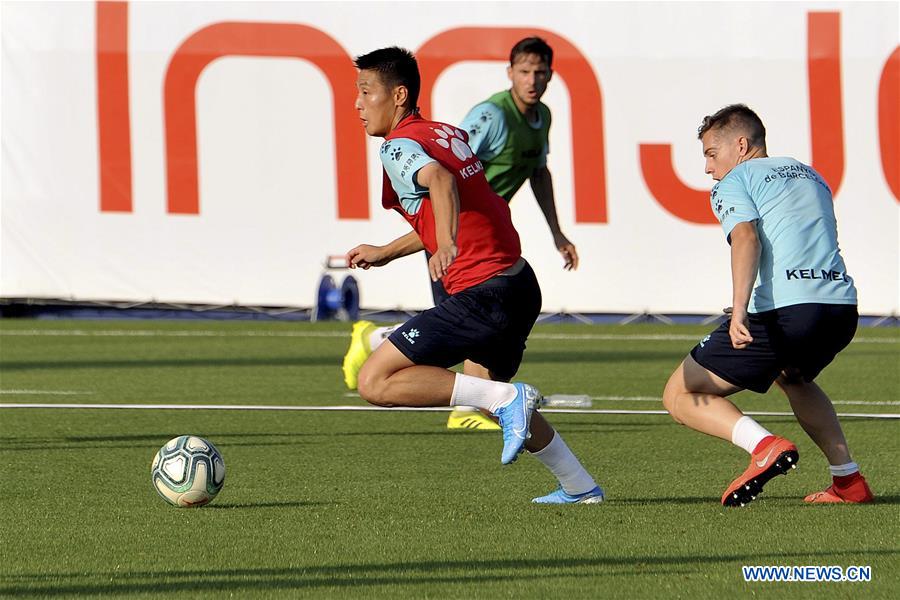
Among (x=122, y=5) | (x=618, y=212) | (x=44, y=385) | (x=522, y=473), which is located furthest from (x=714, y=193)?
(x=122, y=5)

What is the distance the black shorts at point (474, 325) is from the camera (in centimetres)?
654

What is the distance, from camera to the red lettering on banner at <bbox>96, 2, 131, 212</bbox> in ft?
68.7

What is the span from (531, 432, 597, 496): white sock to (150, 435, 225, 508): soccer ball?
1330mm

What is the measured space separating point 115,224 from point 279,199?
6.99 ft

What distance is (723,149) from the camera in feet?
22.2

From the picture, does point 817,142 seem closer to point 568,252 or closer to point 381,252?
point 568,252

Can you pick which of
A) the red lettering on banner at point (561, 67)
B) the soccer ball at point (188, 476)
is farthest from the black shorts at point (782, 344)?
the red lettering on banner at point (561, 67)

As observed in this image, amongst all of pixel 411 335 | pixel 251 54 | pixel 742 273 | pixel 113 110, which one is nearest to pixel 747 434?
pixel 742 273

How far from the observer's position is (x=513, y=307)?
6574 mm

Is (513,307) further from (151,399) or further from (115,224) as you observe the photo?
(115,224)

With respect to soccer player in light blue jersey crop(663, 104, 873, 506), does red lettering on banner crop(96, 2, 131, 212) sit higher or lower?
higher

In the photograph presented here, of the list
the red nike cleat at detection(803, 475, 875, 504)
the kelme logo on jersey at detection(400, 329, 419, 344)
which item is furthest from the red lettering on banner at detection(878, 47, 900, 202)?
the kelme logo on jersey at detection(400, 329, 419, 344)
